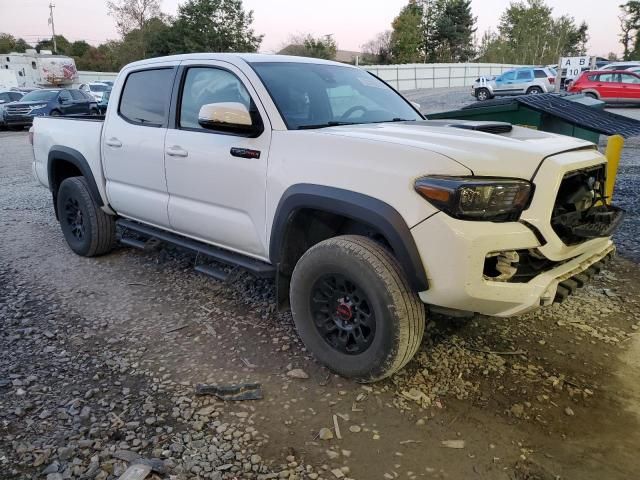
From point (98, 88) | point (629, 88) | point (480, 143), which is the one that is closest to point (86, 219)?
point (480, 143)

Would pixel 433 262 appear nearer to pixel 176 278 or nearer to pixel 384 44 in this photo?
pixel 176 278

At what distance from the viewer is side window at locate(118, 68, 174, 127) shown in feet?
Result: 14.1

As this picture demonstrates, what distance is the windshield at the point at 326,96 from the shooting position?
142 inches

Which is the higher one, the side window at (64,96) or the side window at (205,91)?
the side window at (64,96)

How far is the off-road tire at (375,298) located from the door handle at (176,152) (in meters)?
1.32

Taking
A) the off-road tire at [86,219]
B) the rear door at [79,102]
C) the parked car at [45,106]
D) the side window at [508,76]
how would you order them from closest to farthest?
the off-road tire at [86,219]
the parked car at [45,106]
the rear door at [79,102]
the side window at [508,76]

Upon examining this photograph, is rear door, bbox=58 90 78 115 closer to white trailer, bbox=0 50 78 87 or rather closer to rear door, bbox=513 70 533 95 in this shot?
rear door, bbox=513 70 533 95

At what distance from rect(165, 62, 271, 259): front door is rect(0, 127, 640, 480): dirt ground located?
72 cm

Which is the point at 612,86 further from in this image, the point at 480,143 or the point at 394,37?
the point at 394,37

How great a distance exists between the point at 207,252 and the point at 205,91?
1.17 meters

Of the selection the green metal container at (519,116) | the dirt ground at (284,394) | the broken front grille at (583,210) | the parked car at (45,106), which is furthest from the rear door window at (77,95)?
the broken front grille at (583,210)

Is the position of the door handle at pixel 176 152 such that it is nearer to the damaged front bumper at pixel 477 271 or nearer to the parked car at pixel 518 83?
the damaged front bumper at pixel 477 271

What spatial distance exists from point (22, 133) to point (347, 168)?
20.9 meters

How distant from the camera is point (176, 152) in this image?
3.99 m
